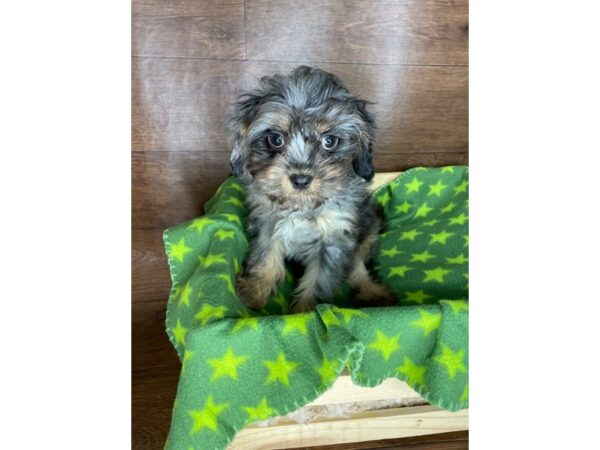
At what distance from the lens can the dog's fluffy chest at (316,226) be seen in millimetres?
2219

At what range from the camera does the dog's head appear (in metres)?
1.99

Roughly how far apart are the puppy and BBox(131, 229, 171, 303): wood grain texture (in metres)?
0.81

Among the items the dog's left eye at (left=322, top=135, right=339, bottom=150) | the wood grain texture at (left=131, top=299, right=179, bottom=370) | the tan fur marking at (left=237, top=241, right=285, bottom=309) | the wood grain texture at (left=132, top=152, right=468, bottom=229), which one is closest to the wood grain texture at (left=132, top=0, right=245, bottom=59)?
the wood grain texture at (left=132, top=152, right=468, bottom=229)

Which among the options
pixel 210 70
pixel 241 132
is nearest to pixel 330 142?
pixel 241 132

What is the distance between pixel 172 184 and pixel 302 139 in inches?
49.4

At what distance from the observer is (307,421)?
6.22ft

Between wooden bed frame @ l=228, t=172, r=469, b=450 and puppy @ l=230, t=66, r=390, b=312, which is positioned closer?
wooden bed frame @ l=228, t=172, r=469, b=450

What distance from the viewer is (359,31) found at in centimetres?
313

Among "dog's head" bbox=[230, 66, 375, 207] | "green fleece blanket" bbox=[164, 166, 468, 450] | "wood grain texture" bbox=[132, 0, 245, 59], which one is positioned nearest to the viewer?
"green fleece blanket" bbox=[164, 166, 468, 450]

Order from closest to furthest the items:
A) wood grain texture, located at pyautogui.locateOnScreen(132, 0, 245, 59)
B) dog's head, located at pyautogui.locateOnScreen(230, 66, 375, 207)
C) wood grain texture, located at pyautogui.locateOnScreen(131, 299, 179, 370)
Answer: dog's head, located at pyautogui.locateOnScreen(230, 66, 375, 207)
wood grain texture, located at pyautogui.locateOnScreen(131, 299, 179, 370)
wood grain texture, located at pyautogui.locateOnScreen(132, 0, 245, 59)

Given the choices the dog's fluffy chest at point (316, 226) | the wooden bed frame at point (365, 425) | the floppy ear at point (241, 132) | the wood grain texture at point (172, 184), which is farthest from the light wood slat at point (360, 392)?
the wood grain texture at point (172, 184)

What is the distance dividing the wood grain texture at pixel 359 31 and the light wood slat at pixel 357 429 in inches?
79.9

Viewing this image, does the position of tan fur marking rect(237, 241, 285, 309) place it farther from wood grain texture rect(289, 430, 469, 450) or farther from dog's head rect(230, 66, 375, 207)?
wood grain texture rect(289, 430, 469, 450)

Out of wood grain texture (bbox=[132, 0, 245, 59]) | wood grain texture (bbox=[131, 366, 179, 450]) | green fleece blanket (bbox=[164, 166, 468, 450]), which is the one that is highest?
wood grain texture (bbox=[132, 0, 245, 59])
